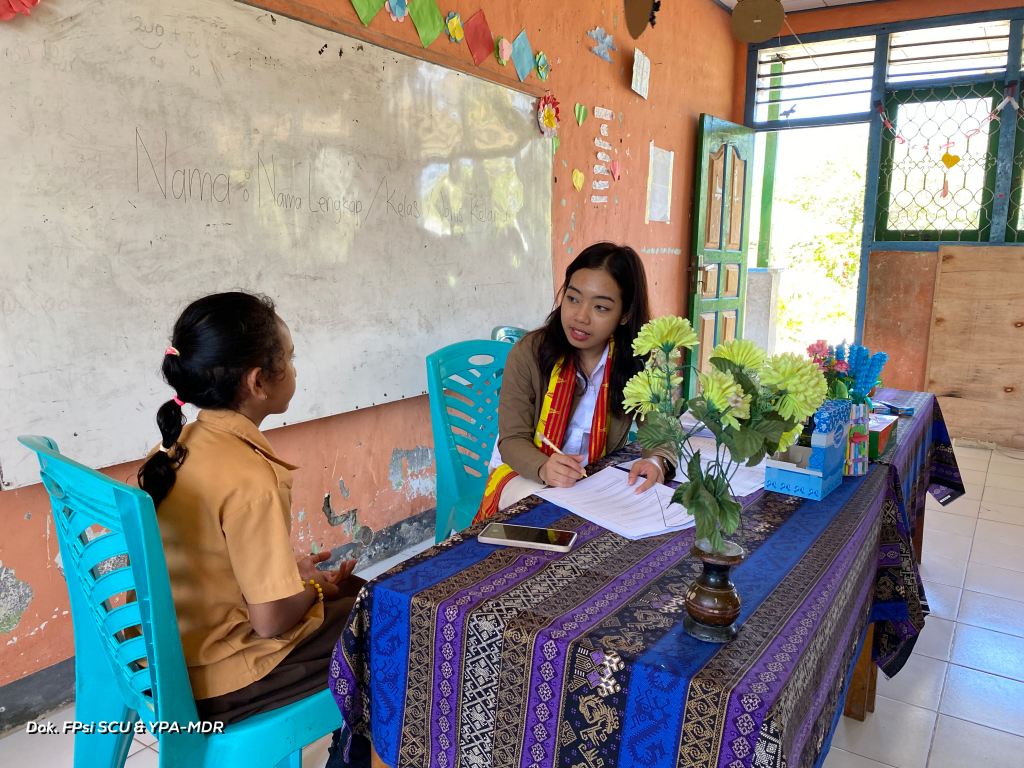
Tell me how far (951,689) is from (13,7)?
2.95 meters

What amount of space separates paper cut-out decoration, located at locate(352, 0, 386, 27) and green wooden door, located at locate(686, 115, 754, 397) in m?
3.18

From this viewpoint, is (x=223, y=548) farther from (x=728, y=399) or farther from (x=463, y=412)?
(x=463, y=412)

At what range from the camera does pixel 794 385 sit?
875 mm

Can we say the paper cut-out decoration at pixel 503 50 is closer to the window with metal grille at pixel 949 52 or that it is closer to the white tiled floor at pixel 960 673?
the white tiled floor at pixel 960 673

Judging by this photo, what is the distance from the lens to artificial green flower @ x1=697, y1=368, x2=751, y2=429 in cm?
87

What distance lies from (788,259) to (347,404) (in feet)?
25.7

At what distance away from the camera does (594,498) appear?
4.75ft

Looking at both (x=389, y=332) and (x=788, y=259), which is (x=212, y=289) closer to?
(x=389, y=332)

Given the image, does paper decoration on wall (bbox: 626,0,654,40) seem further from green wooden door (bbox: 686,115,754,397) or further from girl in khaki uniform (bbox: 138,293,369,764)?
green wooden door (bbox: 686,115,754,397)

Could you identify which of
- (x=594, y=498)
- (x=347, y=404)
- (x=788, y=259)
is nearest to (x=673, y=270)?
(x=347, y=404)

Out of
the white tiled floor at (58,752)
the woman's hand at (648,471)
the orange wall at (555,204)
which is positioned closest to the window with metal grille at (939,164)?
the orange wall at (555,204)

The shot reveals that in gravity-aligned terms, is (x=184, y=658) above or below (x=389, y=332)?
below

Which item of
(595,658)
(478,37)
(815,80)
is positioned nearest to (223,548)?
(595,658)

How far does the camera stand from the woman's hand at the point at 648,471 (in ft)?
5.03
